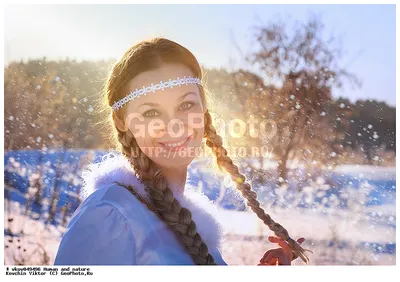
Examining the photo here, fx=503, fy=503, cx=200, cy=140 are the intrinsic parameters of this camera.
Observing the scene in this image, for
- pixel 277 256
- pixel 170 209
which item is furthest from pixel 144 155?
pixel 277 256

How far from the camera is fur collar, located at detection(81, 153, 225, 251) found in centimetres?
153

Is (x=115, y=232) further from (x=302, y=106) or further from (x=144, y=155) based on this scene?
(x=302, y=106)

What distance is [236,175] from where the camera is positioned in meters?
1.91

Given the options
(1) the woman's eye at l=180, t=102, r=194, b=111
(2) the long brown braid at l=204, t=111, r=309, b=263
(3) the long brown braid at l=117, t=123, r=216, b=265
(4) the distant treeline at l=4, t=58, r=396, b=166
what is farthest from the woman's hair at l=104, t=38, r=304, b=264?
(4) the distant treeline at l=4, t=58, r=396, b=166

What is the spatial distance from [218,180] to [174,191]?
633 millimetres

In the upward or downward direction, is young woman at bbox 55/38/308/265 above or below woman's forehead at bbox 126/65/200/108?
below

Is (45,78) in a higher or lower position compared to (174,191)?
higher

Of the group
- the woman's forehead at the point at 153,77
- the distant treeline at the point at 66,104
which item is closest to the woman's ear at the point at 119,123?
the woman's forehead at the point at 153,77

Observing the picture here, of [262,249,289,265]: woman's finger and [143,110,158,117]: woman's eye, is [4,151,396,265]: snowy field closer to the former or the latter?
[262,249,289,265]: woman's finger

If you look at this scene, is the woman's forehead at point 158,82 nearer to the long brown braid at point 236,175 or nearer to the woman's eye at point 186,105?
the woman's eye at point 186,105
